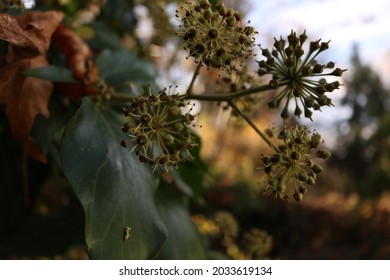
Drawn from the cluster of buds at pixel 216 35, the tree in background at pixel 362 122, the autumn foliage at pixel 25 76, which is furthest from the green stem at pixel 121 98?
the tree in background at pixel 362 122

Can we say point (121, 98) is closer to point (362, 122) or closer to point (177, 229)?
point (177, 229)

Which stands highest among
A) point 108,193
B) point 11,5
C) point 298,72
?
point 11,5

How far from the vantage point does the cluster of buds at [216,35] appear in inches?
31.0

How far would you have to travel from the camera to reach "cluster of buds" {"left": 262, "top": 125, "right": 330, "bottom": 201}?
0.82m

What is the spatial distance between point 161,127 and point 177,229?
398 millimetres

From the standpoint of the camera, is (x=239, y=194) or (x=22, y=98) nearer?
(x=22, y=98)

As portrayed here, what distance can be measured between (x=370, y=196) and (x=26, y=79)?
8.50 metres

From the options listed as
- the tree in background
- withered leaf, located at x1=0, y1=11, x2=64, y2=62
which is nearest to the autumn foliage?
withered leaf, located at x1=0, y1=11, x2=64, y2=62

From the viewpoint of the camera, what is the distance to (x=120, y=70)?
126cm

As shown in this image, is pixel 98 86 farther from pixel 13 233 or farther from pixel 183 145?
pixel 13 233

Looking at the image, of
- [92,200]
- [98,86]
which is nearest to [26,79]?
[98,86]

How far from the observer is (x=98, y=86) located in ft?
3.39

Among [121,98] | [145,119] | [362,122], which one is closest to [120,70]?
[121,98]
